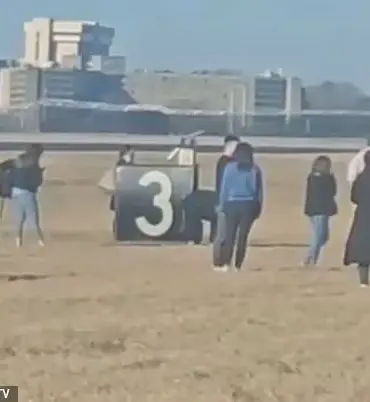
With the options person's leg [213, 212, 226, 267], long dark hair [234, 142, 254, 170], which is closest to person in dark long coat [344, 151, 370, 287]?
long dark hair [234, 142, 254, 170]

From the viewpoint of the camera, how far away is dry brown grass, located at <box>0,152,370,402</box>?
7609 mm

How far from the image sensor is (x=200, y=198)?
53.3 feet

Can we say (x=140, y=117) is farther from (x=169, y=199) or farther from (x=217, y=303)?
(x=217, y=303)

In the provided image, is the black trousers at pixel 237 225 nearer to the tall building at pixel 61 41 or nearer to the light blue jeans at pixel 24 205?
the light blue jeans at pixel 24 205

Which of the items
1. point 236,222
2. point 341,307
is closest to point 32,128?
point 236,222

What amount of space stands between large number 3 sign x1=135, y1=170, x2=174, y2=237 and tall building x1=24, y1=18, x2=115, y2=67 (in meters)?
8.00

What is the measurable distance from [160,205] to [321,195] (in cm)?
228

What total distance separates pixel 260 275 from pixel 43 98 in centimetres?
2190

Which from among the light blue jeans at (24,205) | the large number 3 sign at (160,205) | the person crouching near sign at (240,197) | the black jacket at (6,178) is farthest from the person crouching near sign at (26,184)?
the person crouching near sign at (240,197)

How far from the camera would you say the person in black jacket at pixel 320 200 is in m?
14.4

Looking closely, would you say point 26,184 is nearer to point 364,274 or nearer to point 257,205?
point 257,205

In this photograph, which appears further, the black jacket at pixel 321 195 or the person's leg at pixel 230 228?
the black jacket at pixel 321 195

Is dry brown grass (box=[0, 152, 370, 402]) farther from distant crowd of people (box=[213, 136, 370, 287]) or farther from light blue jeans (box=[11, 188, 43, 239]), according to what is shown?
light blue jeans (box=[11, 188, 43, 239])

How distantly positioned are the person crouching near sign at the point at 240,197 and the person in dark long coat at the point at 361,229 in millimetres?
1165
